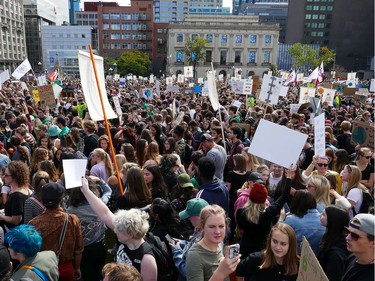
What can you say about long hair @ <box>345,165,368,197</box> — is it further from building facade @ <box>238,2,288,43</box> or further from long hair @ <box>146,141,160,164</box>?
building facade @ <box>238,2,288,43</box>

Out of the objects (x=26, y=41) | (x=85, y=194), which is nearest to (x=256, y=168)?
(x=85, y=194)

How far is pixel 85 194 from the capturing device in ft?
12.4

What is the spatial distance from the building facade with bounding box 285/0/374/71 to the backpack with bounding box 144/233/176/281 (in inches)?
3985

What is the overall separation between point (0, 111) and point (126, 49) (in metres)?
89.9

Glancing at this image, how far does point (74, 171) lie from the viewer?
389 cm

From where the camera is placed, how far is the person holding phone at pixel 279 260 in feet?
10.2

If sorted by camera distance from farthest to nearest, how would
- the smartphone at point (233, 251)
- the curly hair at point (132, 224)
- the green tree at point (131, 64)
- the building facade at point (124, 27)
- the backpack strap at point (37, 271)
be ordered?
the building facade at point (124, 27) < the green tree at point (131, 64) < the curly hair at point (132, 224) < the backpack strap at point (37, 271) < the smartphone at point (233, 251)

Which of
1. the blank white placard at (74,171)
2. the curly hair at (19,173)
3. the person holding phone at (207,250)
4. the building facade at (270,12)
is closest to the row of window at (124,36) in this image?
the building facade at (270,12)

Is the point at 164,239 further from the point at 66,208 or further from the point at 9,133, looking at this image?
the point at 9,133

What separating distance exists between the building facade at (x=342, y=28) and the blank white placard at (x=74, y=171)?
332 feet

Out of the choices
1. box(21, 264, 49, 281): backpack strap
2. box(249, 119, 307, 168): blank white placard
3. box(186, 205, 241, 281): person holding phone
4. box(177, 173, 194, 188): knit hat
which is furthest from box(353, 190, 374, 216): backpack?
box(21, 264, 49, 281): backpack strap

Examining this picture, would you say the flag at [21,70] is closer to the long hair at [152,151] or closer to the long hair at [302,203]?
the long hair at [152,151]

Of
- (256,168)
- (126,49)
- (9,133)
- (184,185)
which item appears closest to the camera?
(184,185)

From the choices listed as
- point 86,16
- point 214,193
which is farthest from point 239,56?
point 214,193
